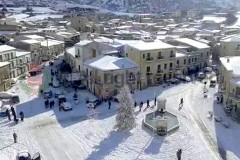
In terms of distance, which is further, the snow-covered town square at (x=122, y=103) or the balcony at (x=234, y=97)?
the balcony at (x=234, y=97)

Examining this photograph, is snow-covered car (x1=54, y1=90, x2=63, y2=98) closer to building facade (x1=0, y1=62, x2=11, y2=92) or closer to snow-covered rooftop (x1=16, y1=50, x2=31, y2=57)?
building facade (x1=0, y1=62, x2=11, y2=92)

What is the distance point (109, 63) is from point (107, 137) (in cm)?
1693

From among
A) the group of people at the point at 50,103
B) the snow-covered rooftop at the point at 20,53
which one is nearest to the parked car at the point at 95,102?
the group of people at the point at 50,103

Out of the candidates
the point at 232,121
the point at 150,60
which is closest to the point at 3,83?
the point at 150,60

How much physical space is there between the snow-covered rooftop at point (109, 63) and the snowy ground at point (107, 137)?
6301 mm

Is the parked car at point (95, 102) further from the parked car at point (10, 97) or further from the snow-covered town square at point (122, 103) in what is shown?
the parked car at point (10, 97)

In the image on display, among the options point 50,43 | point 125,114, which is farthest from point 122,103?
point 50,43

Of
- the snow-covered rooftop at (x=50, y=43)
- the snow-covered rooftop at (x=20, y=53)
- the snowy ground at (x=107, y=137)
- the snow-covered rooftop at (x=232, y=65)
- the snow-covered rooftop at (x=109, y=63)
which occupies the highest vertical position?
the snow-covered rooftop at (x=232, y=65)

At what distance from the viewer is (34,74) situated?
212 feet

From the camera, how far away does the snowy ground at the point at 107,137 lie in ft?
105

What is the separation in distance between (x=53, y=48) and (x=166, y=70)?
3449 centimetres

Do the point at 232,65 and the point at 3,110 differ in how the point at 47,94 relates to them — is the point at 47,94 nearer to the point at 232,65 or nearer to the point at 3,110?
the point at 3,110

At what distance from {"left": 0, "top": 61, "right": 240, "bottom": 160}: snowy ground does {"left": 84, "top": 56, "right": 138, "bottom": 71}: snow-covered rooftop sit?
6.30 m

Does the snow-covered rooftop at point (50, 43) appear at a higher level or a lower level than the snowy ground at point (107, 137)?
higher
